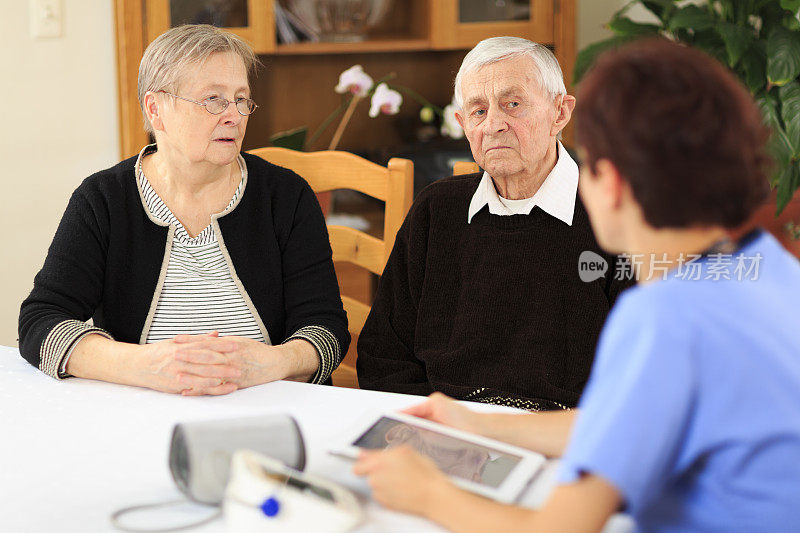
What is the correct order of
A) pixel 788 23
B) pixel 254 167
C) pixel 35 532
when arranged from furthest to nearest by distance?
pixel 788 23, pixel 254 167, pixel 35 532

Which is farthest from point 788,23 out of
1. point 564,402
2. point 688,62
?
point 688,62

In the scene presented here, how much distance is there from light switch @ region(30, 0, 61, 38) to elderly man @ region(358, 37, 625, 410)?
4.77 ft

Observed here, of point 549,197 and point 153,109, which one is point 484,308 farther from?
point 153,109

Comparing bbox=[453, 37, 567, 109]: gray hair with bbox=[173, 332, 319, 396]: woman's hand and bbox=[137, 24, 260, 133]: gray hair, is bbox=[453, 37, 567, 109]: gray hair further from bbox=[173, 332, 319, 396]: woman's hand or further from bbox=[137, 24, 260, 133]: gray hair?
bbox=[173, 332, 319, 396]: woman's hand

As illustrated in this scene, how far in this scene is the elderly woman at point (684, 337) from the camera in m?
0.62

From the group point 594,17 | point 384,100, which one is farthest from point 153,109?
point 594,17

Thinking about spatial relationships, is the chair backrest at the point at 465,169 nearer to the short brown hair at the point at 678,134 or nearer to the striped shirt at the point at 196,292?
the striped shirt at the point at 196,292

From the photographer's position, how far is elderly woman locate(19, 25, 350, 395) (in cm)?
147

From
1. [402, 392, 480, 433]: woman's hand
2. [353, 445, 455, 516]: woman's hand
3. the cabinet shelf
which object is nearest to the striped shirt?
[402, 392, 480, 433]: woman's hand

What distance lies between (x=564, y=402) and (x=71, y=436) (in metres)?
0.78

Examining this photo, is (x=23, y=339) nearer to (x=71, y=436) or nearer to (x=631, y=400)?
(x=71, y=436)

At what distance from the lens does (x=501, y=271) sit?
1.49 m

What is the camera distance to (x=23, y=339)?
1341 mm

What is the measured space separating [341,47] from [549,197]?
150 cm
